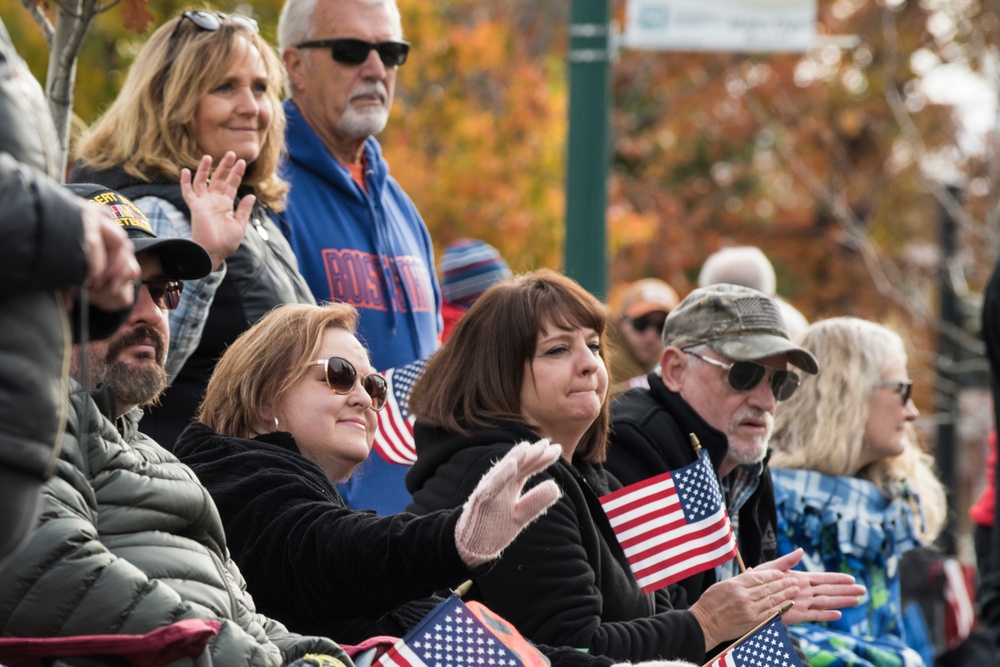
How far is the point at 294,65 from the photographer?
5840 millimetres

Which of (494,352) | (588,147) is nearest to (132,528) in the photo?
(494,352)

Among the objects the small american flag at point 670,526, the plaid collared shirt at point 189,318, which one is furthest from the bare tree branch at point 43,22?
the small american flag at point 670,526

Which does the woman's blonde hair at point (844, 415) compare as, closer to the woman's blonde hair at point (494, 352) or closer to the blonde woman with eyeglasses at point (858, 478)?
the blonde woman with eyeglasses at point (858, 478)

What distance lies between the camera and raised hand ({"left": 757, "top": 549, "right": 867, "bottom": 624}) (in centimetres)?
461

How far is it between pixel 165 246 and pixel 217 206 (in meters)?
1.01

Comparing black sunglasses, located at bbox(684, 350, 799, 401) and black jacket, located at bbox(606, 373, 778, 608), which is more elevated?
black sunglasses, located at bbox(684, 350, 799, 401)

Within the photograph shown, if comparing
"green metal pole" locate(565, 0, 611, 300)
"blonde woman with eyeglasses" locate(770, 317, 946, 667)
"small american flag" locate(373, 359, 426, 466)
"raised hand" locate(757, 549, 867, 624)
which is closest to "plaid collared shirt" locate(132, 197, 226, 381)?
"small american flag" locate(373, 359, 426, 466)

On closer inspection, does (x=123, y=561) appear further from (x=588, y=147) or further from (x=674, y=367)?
(x=588, y=147)

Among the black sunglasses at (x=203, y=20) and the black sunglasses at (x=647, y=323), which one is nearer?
the black sunglasses at (x=203, y=20)

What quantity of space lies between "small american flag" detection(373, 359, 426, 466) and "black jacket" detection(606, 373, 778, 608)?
0.63 metres

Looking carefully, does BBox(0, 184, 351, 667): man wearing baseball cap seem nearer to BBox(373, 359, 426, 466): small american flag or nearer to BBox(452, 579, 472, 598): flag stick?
BBox(452, 579, 472, 598): flag stick

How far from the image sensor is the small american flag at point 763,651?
13.0 feet

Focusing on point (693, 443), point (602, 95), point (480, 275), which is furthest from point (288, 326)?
point (602, 95)

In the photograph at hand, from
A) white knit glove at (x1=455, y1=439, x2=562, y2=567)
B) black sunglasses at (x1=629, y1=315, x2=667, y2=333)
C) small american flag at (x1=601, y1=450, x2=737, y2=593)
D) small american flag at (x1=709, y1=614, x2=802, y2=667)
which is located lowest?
black sunglasses at (x1=629, y1=315, x2=667, y2=333)
